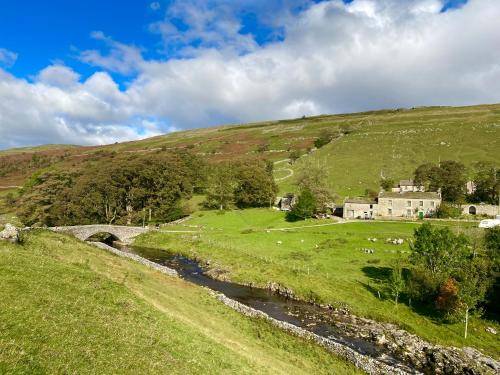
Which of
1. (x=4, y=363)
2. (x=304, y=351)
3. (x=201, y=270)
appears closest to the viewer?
(x=4, y=363)

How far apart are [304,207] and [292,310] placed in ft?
164

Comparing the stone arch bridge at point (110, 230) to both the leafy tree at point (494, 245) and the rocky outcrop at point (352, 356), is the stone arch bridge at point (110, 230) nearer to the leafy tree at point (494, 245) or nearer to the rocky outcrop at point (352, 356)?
the rocky outcrop at point (352, 356)

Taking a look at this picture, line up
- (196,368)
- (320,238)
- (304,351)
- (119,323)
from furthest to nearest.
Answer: (320,238)
(304,351)
(119,323)
(196,368)

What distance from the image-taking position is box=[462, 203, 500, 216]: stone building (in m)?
98.9

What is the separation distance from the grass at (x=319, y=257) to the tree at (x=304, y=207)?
105 inches

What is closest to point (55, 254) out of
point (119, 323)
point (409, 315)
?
point (119, 323)

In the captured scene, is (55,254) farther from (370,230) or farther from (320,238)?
(370,230)

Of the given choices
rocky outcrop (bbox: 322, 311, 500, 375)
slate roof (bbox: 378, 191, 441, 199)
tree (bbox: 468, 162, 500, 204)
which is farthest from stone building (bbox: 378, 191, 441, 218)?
rocky outcrop (bbox: 322, 311, 500, 375)

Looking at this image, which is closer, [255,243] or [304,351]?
[304,351]

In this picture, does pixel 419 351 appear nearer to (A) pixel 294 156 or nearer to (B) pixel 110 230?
(B) pixel 110 230

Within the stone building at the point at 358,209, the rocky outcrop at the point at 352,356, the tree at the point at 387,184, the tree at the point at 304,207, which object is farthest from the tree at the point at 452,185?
the rocky outcrop at the point at 352,356

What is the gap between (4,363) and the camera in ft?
48.1

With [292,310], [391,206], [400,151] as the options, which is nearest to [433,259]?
[292,310]

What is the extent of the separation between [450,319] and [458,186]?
7606 centimetres
